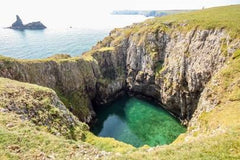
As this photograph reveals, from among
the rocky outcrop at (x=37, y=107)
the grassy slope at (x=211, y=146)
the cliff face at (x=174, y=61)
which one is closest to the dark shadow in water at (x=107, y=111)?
the cliff face at (x=174, y=61)

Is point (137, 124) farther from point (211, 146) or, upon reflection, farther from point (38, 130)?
point (211, 146)

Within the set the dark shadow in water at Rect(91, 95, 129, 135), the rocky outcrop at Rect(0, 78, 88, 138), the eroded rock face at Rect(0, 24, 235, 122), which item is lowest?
the dark shadow in water at Rect(91, 95, 129, 135)

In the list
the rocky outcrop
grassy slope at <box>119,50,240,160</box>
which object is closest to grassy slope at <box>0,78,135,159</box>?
the rocky outcrop

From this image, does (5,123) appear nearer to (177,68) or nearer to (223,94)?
(223,94)

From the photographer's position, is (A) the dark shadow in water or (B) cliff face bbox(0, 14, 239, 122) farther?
(A) the dark shadow in water

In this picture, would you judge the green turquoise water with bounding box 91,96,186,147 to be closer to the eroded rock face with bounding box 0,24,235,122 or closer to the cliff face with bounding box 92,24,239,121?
the eroded rock face with bounding box 0,24,235,122

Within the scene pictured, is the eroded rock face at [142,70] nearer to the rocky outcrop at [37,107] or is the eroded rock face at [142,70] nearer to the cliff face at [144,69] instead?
the cliff face at [144,69]

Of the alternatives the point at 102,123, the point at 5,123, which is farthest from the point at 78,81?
the point at 5,123
